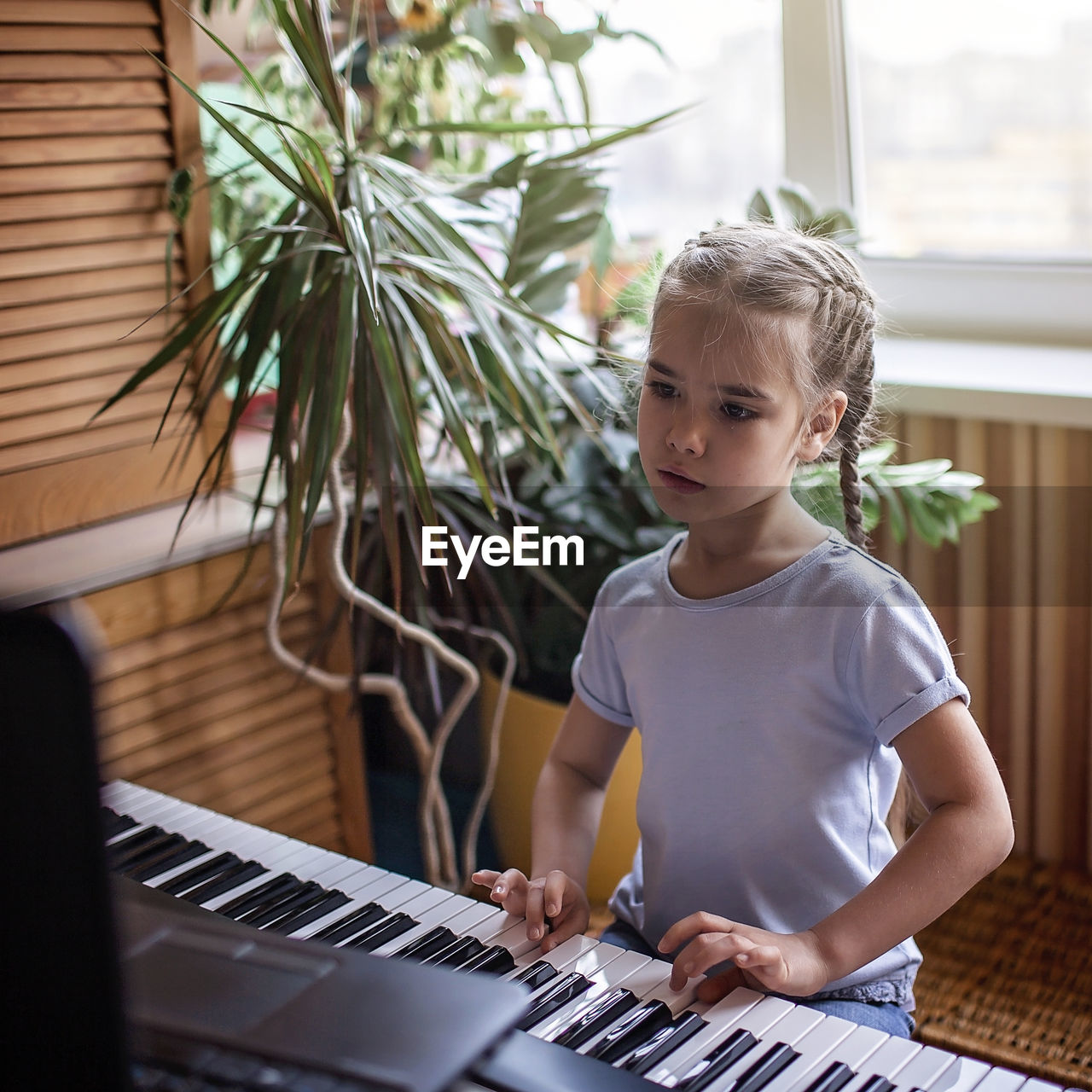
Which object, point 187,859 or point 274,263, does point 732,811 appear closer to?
point 187,859

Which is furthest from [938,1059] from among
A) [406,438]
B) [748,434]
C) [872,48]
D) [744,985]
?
[872,48]

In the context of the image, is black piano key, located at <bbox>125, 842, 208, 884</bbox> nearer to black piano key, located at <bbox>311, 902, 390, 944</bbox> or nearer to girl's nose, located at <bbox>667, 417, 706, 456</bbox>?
black piano key, located at <bbox>311, 902, 390, 944</bbox>

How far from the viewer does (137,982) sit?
64 centimetres

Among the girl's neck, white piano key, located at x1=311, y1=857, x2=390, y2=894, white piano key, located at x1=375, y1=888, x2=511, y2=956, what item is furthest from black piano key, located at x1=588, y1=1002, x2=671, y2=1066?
the girl's neck

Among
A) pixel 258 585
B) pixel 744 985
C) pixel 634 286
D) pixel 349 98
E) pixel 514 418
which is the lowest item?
pixel 744 985

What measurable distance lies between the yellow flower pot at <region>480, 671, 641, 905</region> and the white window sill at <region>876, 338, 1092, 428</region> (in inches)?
28.8

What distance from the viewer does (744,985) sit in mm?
952

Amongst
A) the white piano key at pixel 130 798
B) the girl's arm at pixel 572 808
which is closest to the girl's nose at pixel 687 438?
the girl's arm at pixel 572 808

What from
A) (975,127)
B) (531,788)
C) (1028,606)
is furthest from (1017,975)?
(975,127)

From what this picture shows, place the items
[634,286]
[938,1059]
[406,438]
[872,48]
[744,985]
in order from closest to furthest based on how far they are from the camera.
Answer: [938,1059] < [744,985] < [406,438] < [634,286] < [872,48]

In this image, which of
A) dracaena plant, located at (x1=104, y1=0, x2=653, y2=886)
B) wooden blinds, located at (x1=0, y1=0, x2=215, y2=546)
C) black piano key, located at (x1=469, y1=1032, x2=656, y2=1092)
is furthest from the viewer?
wooden blinds, located at (x1=0, y1=0, x2=215, y2=546)

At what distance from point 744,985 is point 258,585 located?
1043mm

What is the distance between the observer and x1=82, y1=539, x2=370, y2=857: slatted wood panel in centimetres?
161

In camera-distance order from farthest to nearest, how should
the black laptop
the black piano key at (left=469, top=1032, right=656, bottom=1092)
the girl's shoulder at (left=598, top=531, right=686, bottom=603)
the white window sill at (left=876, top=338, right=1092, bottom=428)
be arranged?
the white window sill at (left=876, top=338, right=1092, bottom=428), the girl's shoulder at (left=598, top=531, right=686, bottom=603), the black piano key at (left=469, top=1032, right=656, bottom=1092), the black laptop
